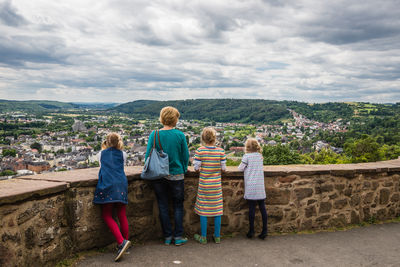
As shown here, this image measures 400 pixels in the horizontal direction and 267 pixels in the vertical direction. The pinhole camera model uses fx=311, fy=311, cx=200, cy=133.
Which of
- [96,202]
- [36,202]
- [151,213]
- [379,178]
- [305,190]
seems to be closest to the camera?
[36,202]

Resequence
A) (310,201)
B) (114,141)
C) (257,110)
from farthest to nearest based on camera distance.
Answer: (257,110), (310,201), (114,141)

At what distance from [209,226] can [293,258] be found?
1068 millimetres

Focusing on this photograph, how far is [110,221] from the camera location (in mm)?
3133

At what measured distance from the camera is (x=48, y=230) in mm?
2807

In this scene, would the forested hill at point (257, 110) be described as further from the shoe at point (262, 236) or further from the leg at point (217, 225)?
the leg at point (217, 225)

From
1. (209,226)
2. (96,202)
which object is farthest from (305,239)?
(96,202)

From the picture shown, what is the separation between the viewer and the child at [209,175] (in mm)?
3570

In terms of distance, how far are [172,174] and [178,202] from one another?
1.22 ft

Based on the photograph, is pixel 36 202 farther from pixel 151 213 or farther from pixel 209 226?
pixel 209 226

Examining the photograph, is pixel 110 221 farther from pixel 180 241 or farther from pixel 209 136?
pixel 209 136

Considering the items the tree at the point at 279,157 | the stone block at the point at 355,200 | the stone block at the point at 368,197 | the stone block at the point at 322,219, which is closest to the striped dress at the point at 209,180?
the stone block at the point at 322,219

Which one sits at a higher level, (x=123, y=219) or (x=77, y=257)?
(x=123, y=219)

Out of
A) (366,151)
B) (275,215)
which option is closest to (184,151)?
(275,215)

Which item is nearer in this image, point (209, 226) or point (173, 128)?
point (173, 128)
